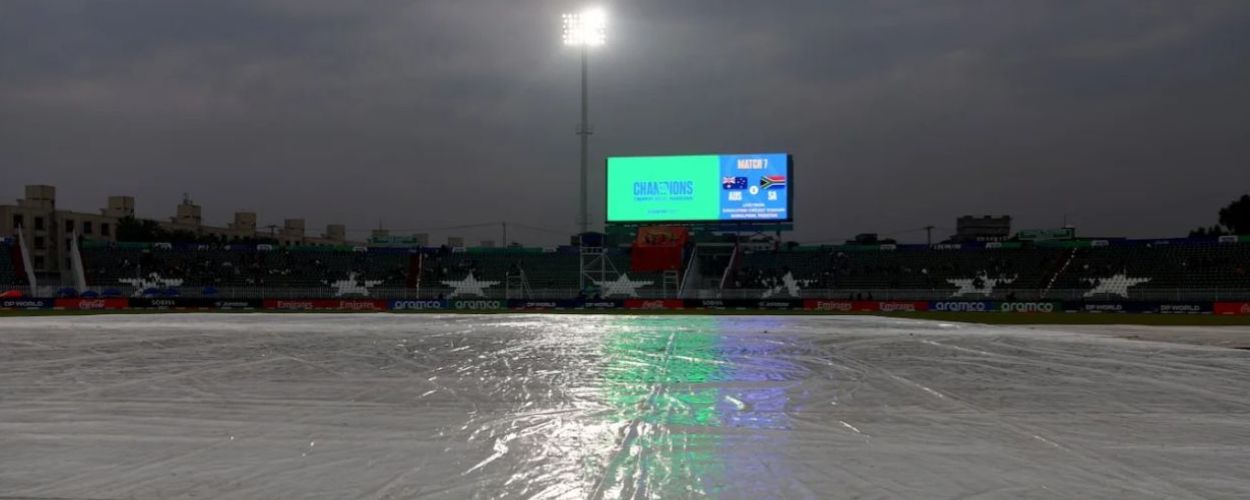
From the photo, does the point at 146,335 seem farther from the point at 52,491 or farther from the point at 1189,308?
the point at 1189,308

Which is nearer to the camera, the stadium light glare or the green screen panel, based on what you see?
the stadium light glare

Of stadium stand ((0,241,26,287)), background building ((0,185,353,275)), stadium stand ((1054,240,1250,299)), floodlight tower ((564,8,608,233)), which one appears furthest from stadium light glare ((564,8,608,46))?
background building ((0,185,353,275))

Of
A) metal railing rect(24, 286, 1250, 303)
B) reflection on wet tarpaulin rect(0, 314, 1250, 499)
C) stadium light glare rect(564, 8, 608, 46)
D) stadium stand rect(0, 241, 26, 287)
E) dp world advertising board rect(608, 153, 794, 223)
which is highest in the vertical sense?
stadium light glare rect(564, 8, 608, 46)

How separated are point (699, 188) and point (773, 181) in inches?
194

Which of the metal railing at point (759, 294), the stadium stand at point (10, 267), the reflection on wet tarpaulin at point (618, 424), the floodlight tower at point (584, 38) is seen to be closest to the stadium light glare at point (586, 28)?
the floodlight tower at point (584, 38)

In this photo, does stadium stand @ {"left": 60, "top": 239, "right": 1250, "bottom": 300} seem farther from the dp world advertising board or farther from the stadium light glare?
the stadium light glare

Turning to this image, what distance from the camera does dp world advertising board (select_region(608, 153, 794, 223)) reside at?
4581cm

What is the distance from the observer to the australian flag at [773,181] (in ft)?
150

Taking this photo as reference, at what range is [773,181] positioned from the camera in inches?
1805

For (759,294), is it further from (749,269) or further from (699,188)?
(749,269)

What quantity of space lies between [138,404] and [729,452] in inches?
270

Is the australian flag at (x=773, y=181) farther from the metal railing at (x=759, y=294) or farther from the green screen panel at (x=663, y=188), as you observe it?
the metal railing at (x=759, y=294)

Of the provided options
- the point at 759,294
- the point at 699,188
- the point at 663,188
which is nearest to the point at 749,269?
the point at 759,294

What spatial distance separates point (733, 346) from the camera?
15602 mm
